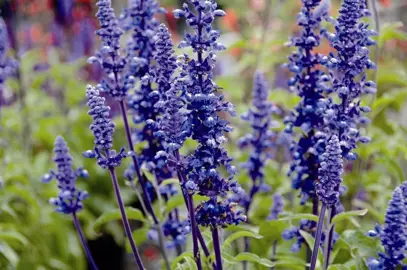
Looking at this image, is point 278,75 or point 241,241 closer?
point 241,241

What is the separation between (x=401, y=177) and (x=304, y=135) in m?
0.89

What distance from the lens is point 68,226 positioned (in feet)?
14.4

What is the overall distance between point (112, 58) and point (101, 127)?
51 centimetres

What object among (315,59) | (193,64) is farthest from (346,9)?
(193,64)

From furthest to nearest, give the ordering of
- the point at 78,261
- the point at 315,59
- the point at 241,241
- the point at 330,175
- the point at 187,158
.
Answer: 1. the point at 78,261
2. the point at 241,241
3. the point at 315,59
4. the point at 187,158
5. the point at 330,175

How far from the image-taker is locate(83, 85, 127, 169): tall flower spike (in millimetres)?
1870

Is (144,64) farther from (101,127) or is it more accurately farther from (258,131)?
(258,131)

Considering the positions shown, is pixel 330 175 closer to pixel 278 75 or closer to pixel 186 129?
pixel 186 129

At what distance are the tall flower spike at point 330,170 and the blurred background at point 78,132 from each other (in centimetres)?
113

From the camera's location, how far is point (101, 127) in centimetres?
192

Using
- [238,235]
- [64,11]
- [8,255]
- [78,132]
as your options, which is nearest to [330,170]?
[238,235]

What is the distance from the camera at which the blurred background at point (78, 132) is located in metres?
3.41

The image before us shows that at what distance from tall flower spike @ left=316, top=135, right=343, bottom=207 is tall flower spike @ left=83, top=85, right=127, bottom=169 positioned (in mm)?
701

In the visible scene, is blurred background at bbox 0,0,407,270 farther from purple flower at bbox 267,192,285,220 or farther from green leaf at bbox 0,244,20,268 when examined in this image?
purple flower at bbox 267,192,285,220
